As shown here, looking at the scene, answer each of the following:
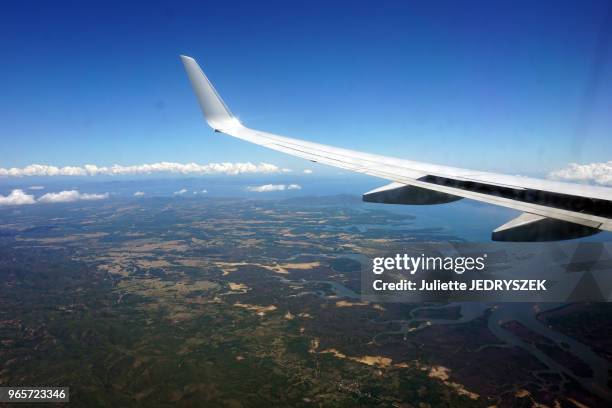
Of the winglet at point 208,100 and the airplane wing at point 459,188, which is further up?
the winglet at point 208,100

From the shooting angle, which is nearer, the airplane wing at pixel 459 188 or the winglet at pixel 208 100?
the airplane wing at pixel 459 188

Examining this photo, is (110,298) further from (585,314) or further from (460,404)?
(585,314)

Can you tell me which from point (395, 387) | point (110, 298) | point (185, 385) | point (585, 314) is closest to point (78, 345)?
point (110, 298)

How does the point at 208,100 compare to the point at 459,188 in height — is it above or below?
above

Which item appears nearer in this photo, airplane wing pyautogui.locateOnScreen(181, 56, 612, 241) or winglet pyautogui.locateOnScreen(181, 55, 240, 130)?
airplane wing pyautogui.locateOnScreen(181, 56, 612, 241)

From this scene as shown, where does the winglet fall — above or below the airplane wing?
above
